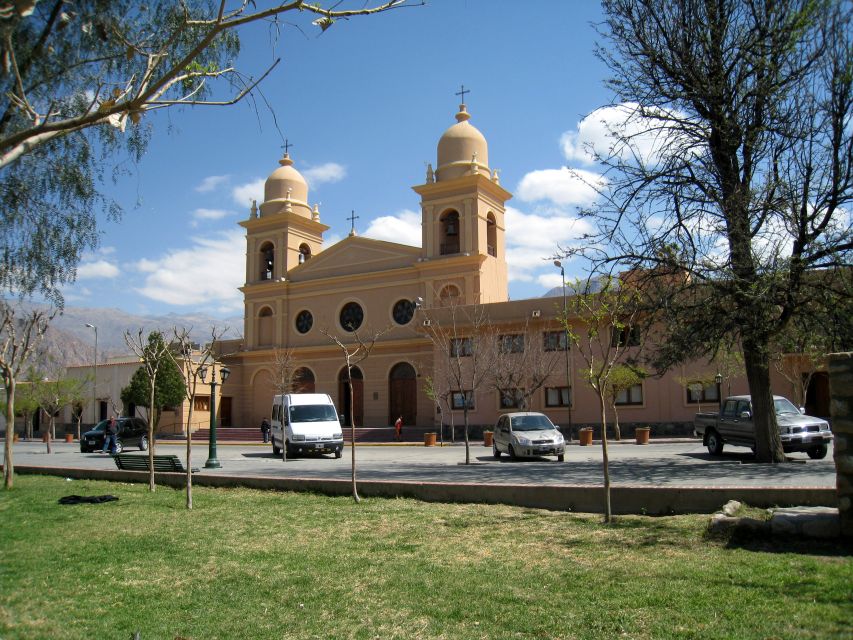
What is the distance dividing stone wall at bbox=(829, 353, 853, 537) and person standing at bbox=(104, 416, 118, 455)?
87.1 feet

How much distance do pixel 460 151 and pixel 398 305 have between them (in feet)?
33.5

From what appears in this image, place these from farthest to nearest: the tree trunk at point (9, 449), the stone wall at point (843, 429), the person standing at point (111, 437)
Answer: the person standing at point (111, 437), the tree trunk at point (9, 449), the stone wall at point (843, 429)

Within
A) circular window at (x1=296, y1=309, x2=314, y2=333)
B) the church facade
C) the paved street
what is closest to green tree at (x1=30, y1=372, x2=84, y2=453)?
the church facade

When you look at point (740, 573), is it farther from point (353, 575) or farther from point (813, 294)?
point (813, 294)

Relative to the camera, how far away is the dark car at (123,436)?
29.2 meters

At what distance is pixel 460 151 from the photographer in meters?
43.8

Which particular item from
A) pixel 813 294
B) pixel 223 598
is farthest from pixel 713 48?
Answer: pixel 223 598

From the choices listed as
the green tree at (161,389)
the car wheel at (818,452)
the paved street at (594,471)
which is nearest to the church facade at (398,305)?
the green tree at (161,389)

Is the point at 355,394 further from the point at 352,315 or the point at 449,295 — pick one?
the point at 449,295

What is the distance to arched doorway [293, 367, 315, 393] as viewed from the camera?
46719 mm

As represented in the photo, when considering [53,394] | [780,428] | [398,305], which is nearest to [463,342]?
[398,305]

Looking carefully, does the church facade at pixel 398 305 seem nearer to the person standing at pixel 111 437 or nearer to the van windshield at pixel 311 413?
the van windshield at pixel 311 413

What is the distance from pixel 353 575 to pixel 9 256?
5.69 m

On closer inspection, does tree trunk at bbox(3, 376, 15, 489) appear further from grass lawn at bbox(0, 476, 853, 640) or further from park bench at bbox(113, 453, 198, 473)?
grass lawn at bbox(0, 476, 853, 640)
